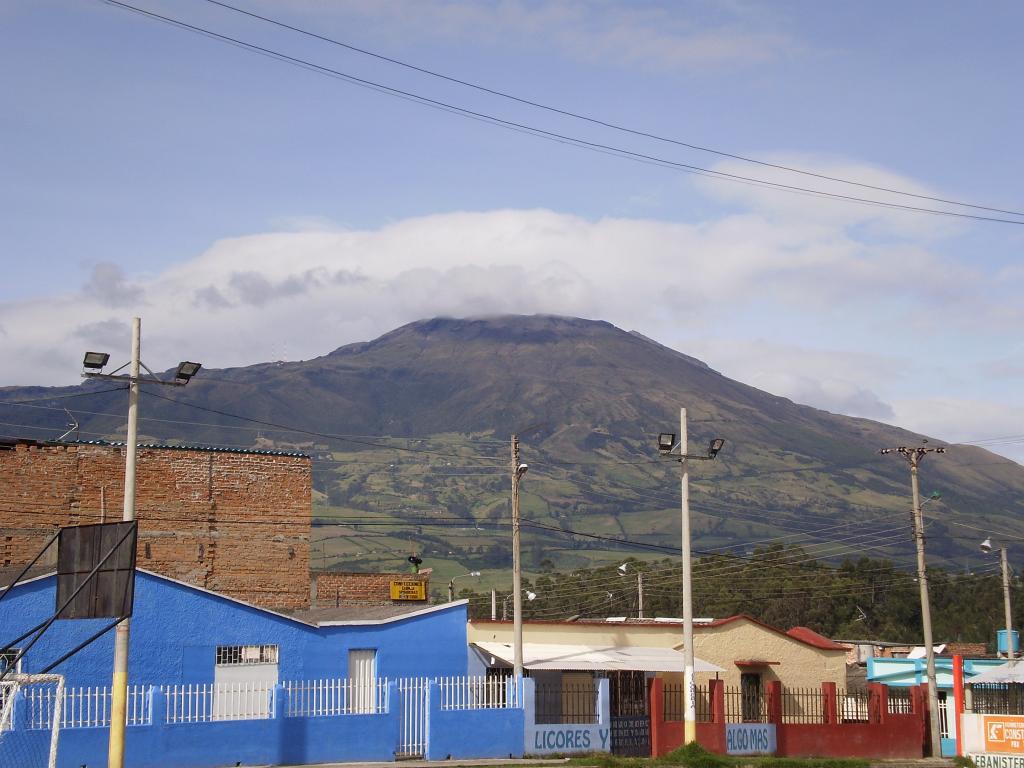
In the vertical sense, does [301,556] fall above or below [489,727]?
above

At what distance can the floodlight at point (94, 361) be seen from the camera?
26597mm

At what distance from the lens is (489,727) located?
34.5 metres

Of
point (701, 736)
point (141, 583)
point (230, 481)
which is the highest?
point (230, 481)

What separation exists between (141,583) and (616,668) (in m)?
13.9

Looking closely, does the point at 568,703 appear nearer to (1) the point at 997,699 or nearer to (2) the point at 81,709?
(1) the point at 997,699

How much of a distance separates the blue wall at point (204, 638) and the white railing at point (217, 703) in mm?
2657

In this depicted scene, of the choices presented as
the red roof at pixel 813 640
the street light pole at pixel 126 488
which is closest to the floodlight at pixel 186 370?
the street light pole at pixel 126 488

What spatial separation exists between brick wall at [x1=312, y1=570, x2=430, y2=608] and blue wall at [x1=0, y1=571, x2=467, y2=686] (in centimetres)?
1215

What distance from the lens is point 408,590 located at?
50219mm

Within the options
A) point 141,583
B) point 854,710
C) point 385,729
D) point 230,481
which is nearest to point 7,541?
point 230,481

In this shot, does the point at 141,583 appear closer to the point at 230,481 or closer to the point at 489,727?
the point at 489,727

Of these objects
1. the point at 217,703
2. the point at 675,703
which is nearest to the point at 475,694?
the point at 217,703

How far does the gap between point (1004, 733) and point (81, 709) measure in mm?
23069

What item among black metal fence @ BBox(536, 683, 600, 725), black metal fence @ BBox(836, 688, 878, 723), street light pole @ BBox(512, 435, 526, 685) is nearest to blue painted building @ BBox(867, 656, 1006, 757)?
black metal fence @ BBox(836, 688, 878, 723)
